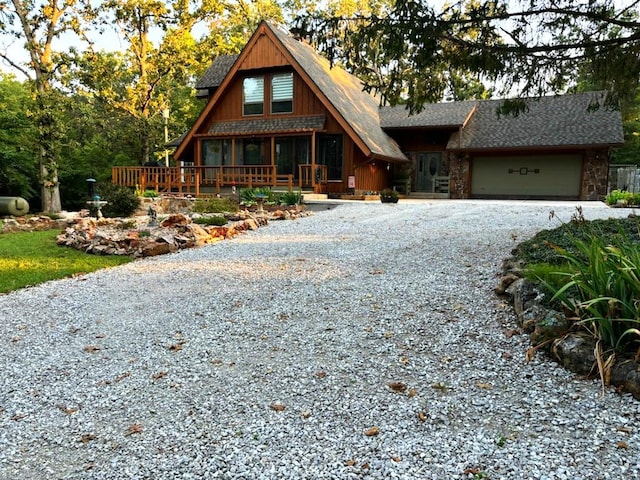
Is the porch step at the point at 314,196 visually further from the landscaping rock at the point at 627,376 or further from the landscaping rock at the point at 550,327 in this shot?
the landscaping rock at the point at 627,376

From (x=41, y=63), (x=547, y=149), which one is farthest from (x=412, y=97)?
(x=41, y=63)

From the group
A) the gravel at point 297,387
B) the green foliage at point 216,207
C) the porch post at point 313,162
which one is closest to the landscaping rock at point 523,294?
the gravel at point 297,387

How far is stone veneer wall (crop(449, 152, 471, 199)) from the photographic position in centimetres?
2022

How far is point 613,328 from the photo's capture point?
2930mm

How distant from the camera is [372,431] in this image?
2537mm

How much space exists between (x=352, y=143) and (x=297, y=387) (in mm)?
15350

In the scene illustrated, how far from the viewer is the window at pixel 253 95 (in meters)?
19.5

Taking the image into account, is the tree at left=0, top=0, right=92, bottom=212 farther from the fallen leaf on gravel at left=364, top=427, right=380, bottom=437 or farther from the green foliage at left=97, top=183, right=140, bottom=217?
the fallen leaf on gravel at left=364, top=427, right=380, bottom=437

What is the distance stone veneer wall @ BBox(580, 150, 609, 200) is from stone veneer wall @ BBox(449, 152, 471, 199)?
436 centimetres

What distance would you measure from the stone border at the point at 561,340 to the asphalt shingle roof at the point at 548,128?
15.7 meters

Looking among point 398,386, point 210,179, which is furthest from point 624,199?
point 210,179

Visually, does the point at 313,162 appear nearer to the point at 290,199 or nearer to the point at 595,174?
the point at 290,199

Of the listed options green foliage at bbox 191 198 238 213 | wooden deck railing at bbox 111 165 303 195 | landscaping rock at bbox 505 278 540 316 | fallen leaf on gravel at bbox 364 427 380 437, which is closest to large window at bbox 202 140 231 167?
wooden deck railing at bbox 111 165 303 195

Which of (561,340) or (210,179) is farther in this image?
(210,179)
